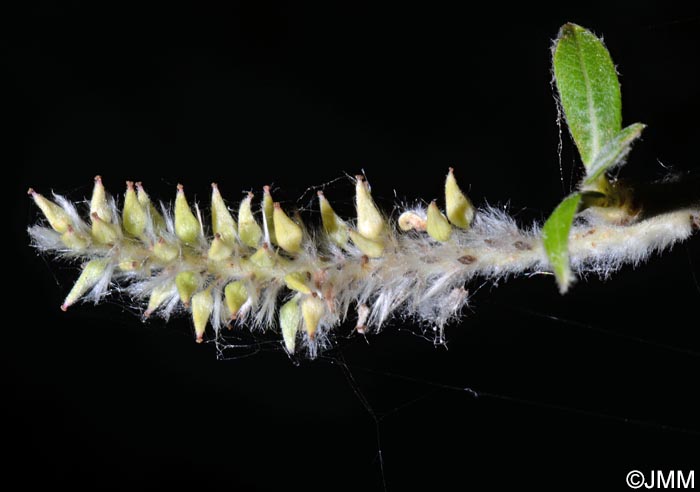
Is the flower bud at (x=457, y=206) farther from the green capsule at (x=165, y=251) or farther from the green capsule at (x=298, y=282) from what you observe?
the green capsule at (x=165, y=251)

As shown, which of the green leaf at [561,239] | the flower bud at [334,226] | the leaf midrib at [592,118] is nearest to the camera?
the green leaf at [561,239]

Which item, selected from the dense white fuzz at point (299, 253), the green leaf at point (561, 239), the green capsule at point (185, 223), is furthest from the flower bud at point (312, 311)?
the green leaf at point (561, 239)

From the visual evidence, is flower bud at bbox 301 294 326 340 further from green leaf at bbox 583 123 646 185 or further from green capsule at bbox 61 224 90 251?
green leaf at bbox 583 123 646 185

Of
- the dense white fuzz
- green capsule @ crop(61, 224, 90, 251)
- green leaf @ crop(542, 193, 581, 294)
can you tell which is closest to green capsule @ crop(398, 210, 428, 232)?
the dense white fuzz

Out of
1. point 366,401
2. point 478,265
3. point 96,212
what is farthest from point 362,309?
point 366,401

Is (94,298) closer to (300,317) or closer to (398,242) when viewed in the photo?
(300,317)
